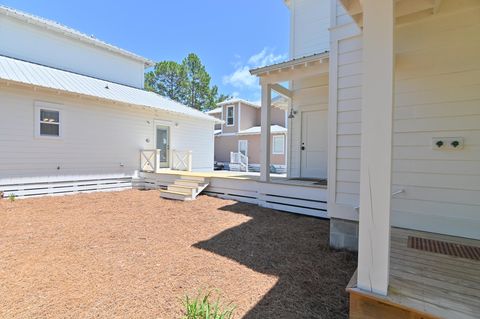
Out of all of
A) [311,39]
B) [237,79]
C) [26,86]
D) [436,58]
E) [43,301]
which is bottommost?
[43,301]

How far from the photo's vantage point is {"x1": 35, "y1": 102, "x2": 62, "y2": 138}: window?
7661 mm

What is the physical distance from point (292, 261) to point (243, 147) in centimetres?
1596

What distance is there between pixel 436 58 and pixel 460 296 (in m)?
2.99

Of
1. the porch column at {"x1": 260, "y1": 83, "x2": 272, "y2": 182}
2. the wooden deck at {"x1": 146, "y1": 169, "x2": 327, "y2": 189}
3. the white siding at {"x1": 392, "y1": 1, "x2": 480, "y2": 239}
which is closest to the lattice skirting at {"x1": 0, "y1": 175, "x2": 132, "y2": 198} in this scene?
the wooden deck at {"x1": 146, "y1": 169, "x2": 327, "y2": 189}

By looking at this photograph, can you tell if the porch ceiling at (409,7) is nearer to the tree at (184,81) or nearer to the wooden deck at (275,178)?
the wooden deck at (275,178)

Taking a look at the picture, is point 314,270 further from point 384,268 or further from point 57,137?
point 57,137

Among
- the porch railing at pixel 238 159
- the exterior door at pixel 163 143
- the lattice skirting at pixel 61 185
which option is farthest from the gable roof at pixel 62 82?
the porch railing at pixel 238 159

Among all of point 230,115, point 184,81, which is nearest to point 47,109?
point 230,115

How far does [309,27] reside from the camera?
8102 millimetres

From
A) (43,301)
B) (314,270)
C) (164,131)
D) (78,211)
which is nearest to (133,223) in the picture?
(78,211)

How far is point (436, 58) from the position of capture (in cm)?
338

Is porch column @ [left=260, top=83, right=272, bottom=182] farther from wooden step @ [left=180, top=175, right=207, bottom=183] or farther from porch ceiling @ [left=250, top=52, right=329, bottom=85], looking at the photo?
wooden step @ [left=180, top=175, right=207, bottom=183]

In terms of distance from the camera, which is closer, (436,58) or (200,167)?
(436,58)

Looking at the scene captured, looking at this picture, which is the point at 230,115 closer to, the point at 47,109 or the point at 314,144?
the point at 314,144
